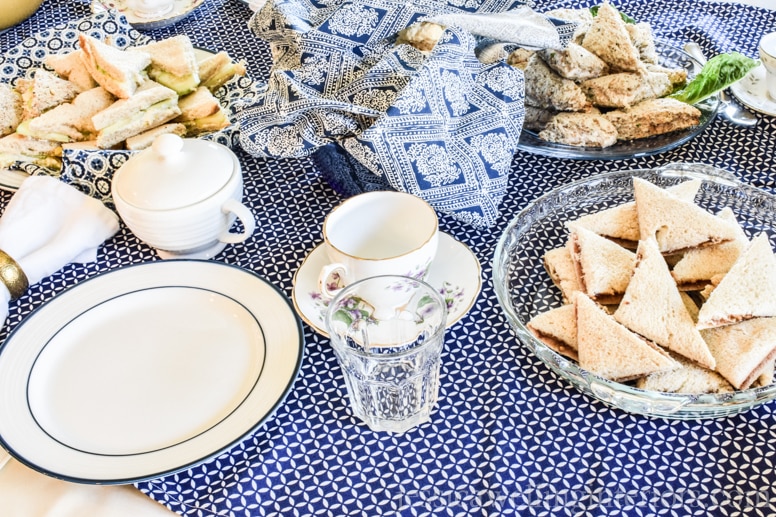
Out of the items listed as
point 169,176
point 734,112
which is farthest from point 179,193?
point 734,112

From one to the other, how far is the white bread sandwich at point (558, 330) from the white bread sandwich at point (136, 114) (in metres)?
0.63

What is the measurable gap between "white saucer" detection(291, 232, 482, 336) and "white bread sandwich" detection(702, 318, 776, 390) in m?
0.25

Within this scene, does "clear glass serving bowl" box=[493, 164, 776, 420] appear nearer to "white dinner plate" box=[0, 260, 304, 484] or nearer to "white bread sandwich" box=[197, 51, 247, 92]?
"white dinner plate" box=[0, 260, 304, 484]

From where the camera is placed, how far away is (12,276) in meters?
0.87

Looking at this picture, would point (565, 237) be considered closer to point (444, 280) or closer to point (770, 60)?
point (444, 280)

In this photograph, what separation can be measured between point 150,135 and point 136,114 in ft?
0.12

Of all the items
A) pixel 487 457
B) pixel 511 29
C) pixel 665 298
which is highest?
pixel 511 29

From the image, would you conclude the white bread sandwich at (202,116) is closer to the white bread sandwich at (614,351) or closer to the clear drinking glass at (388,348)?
the clear drinking glass at (388,348)

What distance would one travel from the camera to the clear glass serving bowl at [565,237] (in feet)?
2.15

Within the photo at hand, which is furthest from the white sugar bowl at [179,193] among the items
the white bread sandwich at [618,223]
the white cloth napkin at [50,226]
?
the white bread sandwich at [618,223]

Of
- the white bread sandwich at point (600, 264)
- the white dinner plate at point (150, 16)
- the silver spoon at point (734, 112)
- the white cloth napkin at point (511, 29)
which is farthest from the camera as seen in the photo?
the white dinner plate at point (150, 16)

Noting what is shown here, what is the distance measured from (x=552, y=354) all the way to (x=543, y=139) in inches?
16.6

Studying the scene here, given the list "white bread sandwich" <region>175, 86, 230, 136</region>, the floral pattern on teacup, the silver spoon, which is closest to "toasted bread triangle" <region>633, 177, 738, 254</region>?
the floral pattern on teacup

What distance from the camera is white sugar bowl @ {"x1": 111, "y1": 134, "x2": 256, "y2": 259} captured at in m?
0.82
